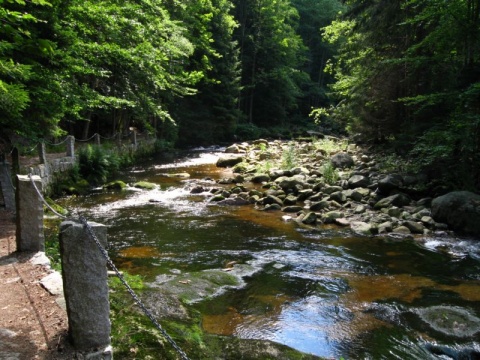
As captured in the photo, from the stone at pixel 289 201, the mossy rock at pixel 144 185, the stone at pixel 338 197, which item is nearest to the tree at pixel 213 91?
the mossy rock at pixel 144 185

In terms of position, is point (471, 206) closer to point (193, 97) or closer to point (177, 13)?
point (177, 13)

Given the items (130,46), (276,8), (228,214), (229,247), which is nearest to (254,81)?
(276,8)

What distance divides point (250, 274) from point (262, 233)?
106 inches

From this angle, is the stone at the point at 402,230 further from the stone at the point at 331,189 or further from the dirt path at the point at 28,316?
the dirt path at the point at 28,316

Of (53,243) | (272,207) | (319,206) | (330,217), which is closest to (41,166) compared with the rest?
(53,243)

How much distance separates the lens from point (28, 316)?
3750 mm

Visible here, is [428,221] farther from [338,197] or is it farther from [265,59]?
[265,59]

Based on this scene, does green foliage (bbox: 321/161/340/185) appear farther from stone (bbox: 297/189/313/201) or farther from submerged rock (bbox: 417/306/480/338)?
submerged rock (bbox: 417/306/480/338)

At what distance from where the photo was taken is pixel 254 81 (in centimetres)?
Answer: 4031

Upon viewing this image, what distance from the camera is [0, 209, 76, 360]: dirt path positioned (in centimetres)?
312

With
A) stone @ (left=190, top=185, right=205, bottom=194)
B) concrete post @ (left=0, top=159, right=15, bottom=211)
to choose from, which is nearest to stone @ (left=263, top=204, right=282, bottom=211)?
stone @ (left=190, top=185, right=205, bottom=194)

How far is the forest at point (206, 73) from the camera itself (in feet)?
28.6

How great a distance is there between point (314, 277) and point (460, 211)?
4.85m

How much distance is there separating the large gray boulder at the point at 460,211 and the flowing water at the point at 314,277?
0.69 metres
